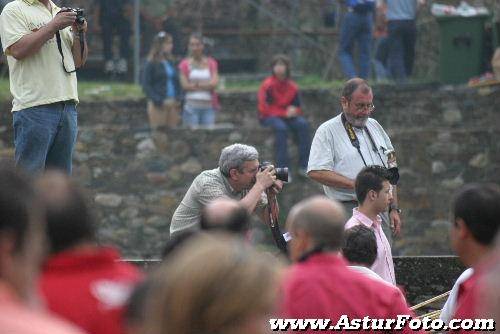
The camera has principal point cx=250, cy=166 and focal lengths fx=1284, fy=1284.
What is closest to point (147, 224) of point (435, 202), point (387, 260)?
point (435, 202)

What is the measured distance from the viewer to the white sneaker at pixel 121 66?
18.2m

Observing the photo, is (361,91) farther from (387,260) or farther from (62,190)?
(62,190)

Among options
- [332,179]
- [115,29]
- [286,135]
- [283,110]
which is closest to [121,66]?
[115,29]

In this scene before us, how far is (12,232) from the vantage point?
3.25 metres

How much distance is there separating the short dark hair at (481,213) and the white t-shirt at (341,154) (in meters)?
3.66

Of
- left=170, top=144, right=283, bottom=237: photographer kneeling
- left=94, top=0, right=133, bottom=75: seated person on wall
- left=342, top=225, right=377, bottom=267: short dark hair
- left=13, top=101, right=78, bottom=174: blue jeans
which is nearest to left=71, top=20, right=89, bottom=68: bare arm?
left=13, top=101, right=78, bottom=174: blue jeans

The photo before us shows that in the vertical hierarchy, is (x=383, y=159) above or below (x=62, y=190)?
below

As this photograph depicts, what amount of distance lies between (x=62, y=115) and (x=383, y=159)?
2291 mm

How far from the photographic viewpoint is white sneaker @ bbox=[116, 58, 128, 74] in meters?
18.2

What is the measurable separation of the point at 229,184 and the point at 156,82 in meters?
8.06

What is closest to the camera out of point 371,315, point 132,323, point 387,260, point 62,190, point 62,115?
point 132,323

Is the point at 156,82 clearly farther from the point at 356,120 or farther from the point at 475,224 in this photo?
the point at 475,224

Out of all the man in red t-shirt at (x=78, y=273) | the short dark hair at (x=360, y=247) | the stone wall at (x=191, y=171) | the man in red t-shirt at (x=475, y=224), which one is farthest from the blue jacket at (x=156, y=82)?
the man in red t-shirt at (x=78, y=273)

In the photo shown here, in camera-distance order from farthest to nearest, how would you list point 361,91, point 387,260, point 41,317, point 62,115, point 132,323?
point 361,91
point 62,115
point 387,260
point 132,323
point 41,317
